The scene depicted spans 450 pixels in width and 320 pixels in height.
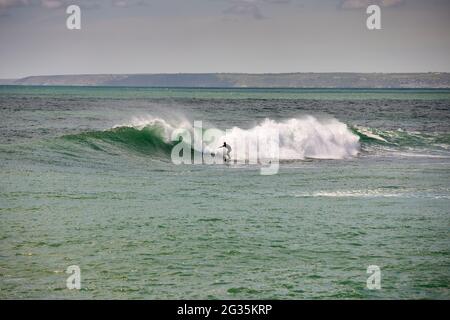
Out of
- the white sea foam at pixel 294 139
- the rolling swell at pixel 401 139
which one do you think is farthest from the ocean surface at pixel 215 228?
the rolling swell at pixel 401 139

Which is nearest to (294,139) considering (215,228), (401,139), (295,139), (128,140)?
(295,139)

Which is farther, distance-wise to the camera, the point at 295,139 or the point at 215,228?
the point at 295,139

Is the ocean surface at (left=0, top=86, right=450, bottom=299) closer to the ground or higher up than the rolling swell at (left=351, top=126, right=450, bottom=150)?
closer to the ground

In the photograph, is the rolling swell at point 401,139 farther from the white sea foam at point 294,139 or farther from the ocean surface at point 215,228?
the ocean surface at point 215,228

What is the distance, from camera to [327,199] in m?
17.5

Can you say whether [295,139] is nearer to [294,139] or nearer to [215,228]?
[294,139]

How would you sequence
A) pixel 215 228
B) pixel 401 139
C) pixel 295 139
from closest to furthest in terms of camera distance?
pixel 215 228 → pixel 295 139 → pixel 401 139

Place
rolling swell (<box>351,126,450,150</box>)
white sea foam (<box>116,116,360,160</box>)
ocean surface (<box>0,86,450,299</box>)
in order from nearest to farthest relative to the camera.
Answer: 1. ocean surface (<box>0,86,450,299</box>)
2. white sea foam (<box>116,116,360,160</box>)
3. rolling swell (<box>351,126,450,150</box>)

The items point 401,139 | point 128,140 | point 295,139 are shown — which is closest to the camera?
point 128,140

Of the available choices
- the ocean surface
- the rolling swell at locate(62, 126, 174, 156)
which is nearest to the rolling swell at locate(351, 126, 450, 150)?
the rolling swell at locate(62, 126, 174, 156)

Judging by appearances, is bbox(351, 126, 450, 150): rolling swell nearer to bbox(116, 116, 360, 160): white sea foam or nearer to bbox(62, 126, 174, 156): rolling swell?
bbox(116, 116, 360, 160): white sea foam

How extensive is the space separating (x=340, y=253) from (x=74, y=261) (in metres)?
4.58

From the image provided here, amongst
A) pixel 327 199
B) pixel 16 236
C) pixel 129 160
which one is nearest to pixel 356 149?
pixel 129 160
